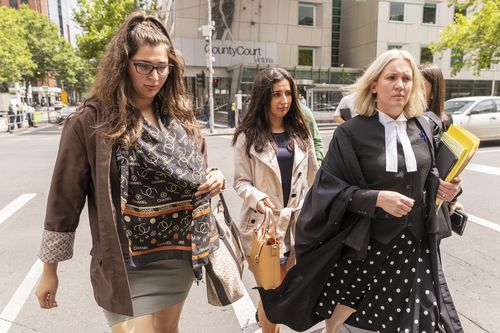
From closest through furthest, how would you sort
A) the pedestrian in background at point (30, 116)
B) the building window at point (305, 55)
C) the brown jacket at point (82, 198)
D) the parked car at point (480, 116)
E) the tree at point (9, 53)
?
the brown jacket at point (82, 198) < the parked car at point (480, 116) < the tree at point (9, 53) < the pedestrian in background at point (30, 116) < the building window at point (305, 55)

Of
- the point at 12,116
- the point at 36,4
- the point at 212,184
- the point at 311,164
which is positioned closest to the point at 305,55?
the point at 12,116

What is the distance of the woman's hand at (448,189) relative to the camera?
1931 mm

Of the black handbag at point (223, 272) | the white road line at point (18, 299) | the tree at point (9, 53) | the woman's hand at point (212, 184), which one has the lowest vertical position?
the white road line at point (18, 299)

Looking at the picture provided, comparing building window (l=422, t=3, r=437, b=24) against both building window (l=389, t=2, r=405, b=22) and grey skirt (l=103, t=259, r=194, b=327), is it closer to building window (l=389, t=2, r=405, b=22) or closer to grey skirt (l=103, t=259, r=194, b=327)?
building window (l=389, t=2, r=405, b=22)

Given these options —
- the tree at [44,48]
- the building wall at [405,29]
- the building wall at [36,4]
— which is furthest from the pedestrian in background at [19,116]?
the building wall at [36,4]

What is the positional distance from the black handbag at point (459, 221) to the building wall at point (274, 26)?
28.0m

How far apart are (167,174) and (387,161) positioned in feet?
3.56

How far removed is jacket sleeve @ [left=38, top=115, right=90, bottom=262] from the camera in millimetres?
1606

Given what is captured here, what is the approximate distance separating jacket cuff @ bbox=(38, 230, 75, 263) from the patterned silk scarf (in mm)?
264

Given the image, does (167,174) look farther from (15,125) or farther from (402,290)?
(15,125)

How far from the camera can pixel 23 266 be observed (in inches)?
165

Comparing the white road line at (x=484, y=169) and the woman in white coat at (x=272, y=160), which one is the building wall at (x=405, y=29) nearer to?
the white road line at (x=484, y=169)

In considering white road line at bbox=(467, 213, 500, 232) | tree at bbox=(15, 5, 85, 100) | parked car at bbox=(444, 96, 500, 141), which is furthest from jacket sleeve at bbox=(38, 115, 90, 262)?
tree at bbox=(15, 5, 85, 100)

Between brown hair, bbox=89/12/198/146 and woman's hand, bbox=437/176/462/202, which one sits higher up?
brown hair, bbox=89/12/198/146
